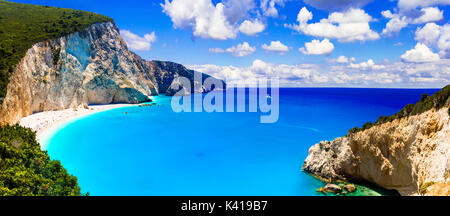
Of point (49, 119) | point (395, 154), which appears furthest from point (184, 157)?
point (49, 119)

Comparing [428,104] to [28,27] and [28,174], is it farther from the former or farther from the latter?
[28,27]

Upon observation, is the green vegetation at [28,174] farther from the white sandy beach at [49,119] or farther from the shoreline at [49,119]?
the white sandy beach at [49,119]

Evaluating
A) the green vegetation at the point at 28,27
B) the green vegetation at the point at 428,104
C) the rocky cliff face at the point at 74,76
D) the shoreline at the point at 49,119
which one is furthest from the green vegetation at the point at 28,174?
the green vegetation at the point at 428,104

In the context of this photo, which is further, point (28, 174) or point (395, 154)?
point (395, 154)

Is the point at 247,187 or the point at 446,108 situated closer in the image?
the point at 446,108

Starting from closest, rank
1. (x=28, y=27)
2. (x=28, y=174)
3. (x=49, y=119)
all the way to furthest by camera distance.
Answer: (x=28, y=174) < (x=49, y=119) < (x=28, y=27)

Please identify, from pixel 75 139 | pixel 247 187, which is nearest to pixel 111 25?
pixel 75 139
